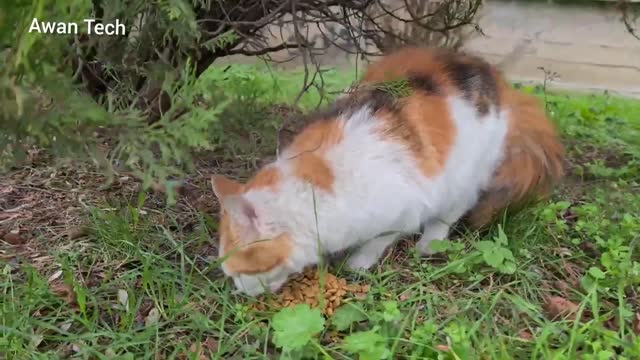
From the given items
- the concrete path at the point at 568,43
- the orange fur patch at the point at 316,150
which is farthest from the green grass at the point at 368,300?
the concrete path at the point at 568,43

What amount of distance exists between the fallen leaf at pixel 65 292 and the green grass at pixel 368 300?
1 centimetres

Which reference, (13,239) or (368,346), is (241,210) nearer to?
(368,346)

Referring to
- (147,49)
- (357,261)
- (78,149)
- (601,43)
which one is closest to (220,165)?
(147,49)

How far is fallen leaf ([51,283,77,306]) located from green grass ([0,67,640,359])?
0.5 inches

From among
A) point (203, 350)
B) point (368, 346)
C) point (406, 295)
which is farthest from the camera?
point (406, 295)

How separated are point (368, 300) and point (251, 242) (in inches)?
16.8

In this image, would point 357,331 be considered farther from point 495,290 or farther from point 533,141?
point 533,141

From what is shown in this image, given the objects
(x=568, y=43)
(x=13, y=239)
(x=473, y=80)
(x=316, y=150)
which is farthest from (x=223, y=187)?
(x=568, y=43)

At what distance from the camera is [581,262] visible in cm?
260

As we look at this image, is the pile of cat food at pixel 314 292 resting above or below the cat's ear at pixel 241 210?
below

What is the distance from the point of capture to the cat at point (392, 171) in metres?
2.25

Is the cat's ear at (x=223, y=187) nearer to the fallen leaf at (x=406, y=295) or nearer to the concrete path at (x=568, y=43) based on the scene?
the fallen leaf at (x=406, y=295)

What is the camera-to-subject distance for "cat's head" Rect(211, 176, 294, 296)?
219 centimetres

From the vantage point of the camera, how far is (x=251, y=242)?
220 cm
